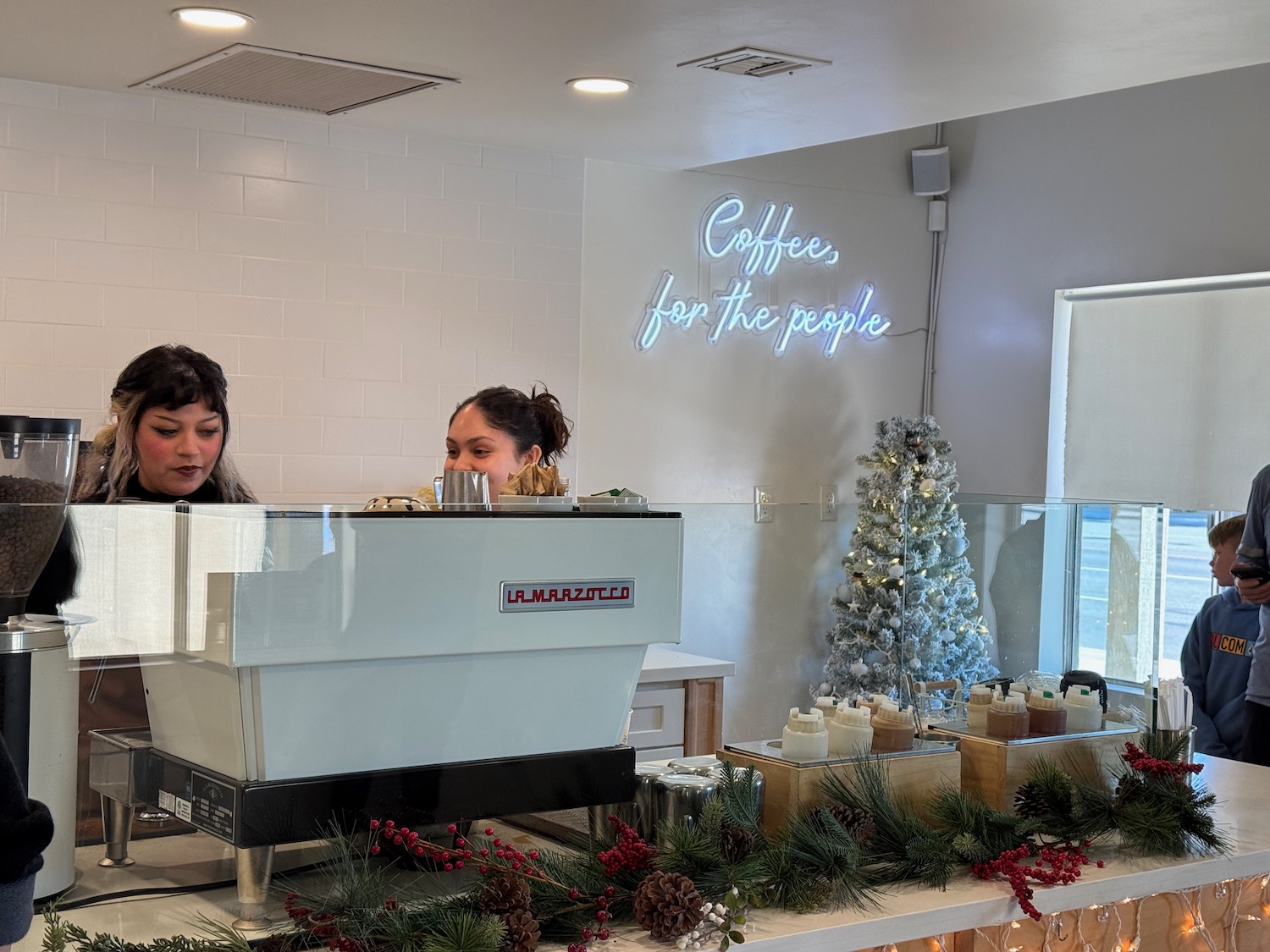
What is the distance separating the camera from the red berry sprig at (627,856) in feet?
4.50

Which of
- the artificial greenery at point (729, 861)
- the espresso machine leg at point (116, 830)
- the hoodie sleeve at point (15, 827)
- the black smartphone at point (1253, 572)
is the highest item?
the black smartphone at point (1253, 572)

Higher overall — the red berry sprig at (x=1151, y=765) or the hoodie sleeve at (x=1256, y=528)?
the hoodie sleeve at (x=1256, y=528)

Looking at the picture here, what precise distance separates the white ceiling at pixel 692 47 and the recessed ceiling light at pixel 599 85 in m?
0.05

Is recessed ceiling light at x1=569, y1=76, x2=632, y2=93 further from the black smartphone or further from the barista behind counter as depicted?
the black smartphone

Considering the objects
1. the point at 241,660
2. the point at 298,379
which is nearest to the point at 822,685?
the point at 241,660

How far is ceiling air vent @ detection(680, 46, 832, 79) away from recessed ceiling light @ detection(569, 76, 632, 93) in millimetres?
282

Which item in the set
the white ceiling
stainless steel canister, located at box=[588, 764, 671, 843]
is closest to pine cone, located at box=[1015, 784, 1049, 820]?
stainless steel canister, located at box=[588, 764, 671, 843]

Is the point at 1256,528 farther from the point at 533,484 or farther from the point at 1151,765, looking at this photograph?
the point at 533,484

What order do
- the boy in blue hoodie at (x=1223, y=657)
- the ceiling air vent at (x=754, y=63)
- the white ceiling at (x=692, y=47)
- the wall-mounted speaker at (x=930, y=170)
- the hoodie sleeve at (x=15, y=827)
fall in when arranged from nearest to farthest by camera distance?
the hoodie sleeve at (x=15, y=827), the white ceiling at (x=692, y=47), the ceiling air vent at (x=754, y=63), the boy in blue hoodie at (x=1223, y=657), the wall-mounted speaker at (x=930, y=170)

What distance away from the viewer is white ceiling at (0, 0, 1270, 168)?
3145 mm

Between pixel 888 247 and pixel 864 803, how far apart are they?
4.66m

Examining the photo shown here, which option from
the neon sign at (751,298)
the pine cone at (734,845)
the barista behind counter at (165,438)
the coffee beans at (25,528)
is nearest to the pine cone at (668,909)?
the pine cone at (734,845)

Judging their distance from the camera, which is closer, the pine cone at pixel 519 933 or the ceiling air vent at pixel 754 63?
the pine cone at pixel 519 933

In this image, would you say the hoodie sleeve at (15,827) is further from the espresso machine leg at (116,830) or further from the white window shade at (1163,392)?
the white window shade at (1163,392)
